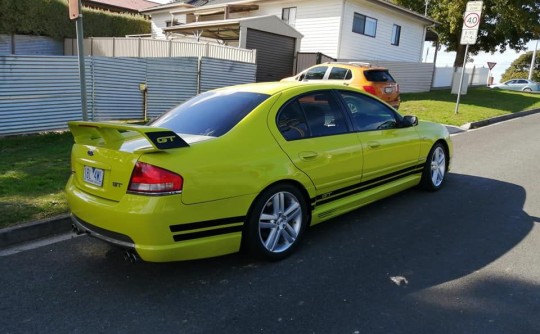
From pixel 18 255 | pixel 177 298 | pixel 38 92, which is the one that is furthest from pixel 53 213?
pixel 38 92

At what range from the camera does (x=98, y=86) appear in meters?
9.84

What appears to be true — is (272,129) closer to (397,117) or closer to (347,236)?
(347,236)

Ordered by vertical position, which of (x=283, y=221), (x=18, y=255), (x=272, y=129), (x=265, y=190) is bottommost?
(x=18, y=255)

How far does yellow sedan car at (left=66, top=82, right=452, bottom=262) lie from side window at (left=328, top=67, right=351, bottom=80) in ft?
26.6

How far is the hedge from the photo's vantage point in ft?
68.5

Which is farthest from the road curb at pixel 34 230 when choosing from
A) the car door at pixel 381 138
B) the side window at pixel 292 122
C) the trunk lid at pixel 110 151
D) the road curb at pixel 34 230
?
the car door at pixel 381 138

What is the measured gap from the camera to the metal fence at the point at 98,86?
27.5ft

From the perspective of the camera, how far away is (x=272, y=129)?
3.81m

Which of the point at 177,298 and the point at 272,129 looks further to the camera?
the point at 272,129

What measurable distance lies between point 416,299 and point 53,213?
138 inches

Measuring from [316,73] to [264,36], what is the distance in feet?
17.2

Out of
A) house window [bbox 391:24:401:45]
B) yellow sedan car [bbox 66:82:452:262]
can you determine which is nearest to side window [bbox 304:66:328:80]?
yellow sedan car [bbox 66:82:452:262]

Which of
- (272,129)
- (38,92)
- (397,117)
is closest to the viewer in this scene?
(272,129)

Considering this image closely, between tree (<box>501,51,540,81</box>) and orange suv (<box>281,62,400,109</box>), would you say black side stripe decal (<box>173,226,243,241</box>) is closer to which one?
orange suv (<box>281,62,400,109</box>)
